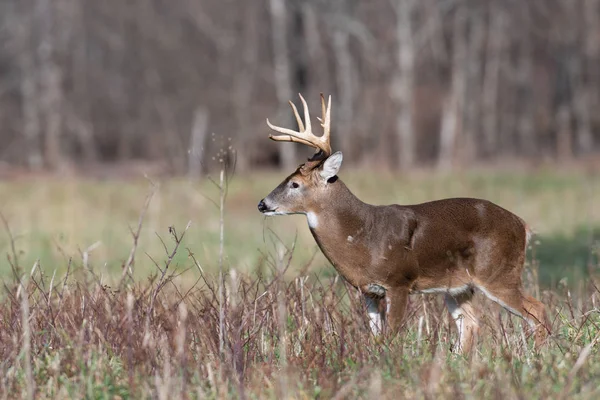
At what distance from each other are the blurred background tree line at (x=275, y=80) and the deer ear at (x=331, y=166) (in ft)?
66.3

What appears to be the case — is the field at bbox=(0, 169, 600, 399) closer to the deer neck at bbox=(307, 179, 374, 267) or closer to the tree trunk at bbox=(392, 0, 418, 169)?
the deer neck at bbox=(307, 179, 374, 267)

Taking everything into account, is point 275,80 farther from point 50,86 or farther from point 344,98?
point 50,86

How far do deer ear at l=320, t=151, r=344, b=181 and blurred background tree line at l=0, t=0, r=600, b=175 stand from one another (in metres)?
20.2

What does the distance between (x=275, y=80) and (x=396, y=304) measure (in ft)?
78.8

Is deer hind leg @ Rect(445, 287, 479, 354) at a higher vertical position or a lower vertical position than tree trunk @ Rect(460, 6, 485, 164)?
lower

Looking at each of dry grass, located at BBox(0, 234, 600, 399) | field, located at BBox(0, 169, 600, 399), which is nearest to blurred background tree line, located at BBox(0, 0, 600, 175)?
field, located at BBox(0, 169, 600, 399)

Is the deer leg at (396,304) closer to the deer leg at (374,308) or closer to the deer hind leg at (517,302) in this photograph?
the deer leg at (374,308)

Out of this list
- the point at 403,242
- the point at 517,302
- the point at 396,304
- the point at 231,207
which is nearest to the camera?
the point at 396,304

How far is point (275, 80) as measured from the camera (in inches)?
1163

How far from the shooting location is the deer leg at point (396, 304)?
584 centimetres

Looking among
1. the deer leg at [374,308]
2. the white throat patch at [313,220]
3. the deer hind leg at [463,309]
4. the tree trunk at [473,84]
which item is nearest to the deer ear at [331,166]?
the white throat patch at [313,220]

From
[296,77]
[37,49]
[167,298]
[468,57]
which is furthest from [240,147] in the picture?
[167,298]

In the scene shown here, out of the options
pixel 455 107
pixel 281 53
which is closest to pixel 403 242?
pixel 281 53

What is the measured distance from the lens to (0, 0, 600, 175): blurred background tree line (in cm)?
2945
